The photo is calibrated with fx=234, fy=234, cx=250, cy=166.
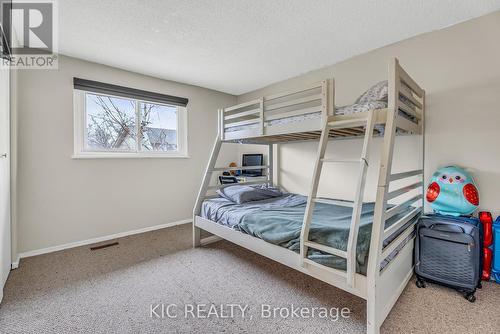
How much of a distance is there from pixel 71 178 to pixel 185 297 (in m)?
2.20

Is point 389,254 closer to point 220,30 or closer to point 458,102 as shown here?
point 458,102

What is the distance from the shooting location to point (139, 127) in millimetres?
3537

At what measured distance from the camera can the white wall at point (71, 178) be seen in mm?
2650

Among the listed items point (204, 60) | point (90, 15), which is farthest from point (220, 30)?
point (90, 15)

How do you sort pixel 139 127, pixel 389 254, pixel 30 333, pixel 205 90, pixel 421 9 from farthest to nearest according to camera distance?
pixel 205 90
pixel 139 127
pixel 421 9
pixel 389 254
pixel 30 333

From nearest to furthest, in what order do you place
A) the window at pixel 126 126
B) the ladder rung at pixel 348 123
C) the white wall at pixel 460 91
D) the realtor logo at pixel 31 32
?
1. the ladder rung at pixel 348 123
2. the realtor logo at pixel 31 32
3. the white wall at pixel 460 91
4. the window at pixel 126 126

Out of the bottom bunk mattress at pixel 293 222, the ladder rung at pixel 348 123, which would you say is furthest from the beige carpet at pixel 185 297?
the ladder rung at pixel 348 123

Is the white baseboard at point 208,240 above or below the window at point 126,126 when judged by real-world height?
below

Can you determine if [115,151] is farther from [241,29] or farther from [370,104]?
[370,104]

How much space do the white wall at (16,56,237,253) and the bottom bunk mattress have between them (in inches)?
44.4

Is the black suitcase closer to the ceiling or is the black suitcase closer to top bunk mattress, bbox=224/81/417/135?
top bunk mattress, bbox=224/81/417/135

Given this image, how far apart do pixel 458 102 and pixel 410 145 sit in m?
0.56

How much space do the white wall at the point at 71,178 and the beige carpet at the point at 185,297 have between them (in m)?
0.46

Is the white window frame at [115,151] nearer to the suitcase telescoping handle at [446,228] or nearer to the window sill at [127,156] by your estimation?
the window sill at [127,156]
